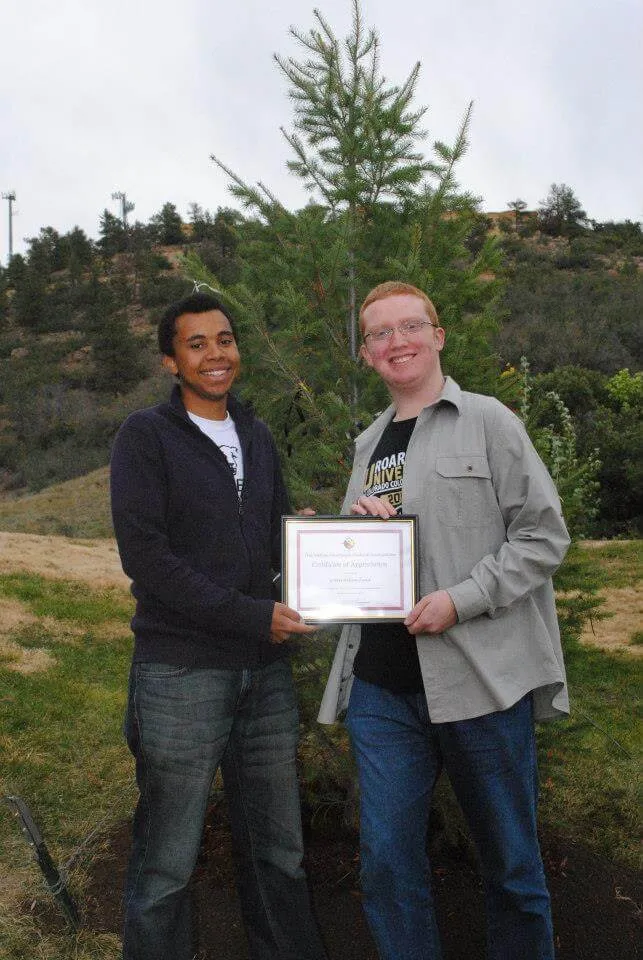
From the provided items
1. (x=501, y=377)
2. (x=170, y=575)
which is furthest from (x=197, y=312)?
(x=501, y=377)

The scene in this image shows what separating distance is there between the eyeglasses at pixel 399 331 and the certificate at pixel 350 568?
0.51m

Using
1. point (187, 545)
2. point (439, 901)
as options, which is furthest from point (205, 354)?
point (439, 901)

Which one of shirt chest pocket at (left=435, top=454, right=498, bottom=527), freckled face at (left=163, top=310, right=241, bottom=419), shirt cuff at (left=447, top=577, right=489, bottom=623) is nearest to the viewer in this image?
shirt cuff at (left=447, top=577, right=489, bottom=623)

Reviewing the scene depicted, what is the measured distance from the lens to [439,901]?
323 cm

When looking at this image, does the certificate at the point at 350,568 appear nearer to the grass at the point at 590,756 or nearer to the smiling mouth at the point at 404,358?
the smiling mouth at the point at 404,358

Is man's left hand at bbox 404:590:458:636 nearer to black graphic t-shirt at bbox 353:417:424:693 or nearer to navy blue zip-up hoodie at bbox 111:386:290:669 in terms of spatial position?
black graphic t-shirt at bbox 353:417:424:693

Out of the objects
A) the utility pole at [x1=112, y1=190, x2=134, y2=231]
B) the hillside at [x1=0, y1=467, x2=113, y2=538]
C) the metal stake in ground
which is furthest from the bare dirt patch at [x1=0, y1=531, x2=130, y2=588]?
the utility pole at [x1=112, y1=190, x2=134, y2=231]

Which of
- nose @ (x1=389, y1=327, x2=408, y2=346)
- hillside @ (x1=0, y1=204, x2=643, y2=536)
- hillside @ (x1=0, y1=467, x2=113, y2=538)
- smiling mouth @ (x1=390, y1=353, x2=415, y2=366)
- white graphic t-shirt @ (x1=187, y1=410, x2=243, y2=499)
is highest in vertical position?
hillside @ (x1=0, y1=204, x2=643, y2=536)

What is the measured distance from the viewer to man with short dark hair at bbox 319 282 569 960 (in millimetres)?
2174

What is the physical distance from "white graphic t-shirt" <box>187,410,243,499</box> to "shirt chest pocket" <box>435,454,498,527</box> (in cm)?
67

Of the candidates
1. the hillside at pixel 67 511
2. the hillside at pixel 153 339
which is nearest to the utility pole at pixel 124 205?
the hillside at pixel 153 339

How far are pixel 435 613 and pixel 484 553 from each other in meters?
0.22

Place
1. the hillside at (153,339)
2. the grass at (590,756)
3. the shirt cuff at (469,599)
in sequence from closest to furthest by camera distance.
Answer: the shirt cuff at (469,599)
the grass at (590,756)
the hillside at (153,339)

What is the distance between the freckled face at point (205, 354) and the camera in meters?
2.56
